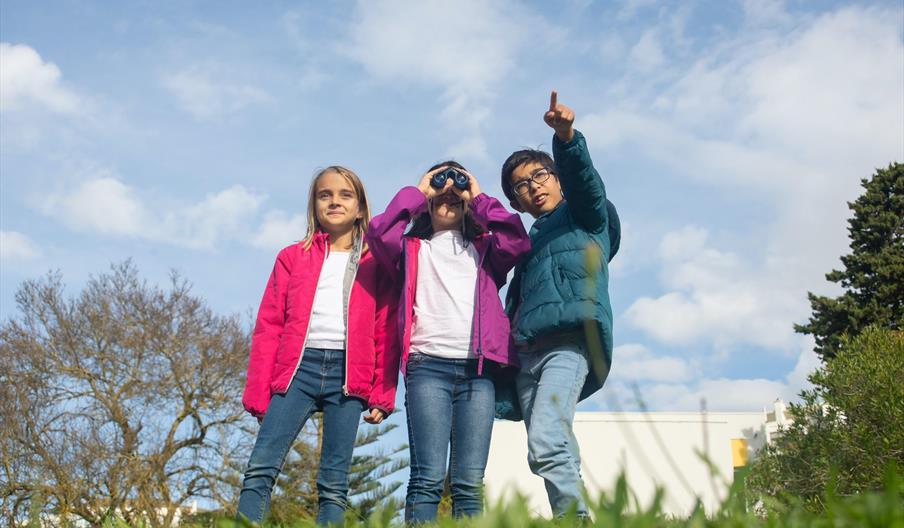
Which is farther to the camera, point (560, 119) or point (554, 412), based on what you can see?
point (560, 119)

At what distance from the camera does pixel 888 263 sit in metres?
20.5

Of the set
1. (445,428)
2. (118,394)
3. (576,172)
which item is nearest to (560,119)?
(576,172)

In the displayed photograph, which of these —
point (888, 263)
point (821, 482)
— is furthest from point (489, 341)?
point (888, 263)

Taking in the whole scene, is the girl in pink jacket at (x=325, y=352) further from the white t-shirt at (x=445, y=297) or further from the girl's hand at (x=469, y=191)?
the girl's hand at (x=469, y=191)

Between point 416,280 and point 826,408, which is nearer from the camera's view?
point 416,280

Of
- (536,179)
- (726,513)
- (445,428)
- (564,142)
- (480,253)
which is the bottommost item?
(726,513)

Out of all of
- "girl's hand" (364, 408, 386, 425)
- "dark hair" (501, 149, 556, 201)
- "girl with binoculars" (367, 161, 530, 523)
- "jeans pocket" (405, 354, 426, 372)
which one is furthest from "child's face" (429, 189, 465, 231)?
"girl's hand" (364, 408, 386, 425)

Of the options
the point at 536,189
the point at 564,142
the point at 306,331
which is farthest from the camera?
the point at 536,189

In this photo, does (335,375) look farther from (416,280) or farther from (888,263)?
(888,263)

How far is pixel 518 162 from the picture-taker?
412cm

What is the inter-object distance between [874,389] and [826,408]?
97 centimetres

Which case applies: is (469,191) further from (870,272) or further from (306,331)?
(870,272)

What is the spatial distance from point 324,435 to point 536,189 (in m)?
1.58

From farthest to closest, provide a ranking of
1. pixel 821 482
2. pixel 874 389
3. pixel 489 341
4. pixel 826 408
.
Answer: pixel 826 408 → pixel 874 389 → pixel 821 482 → pixel 489 341
